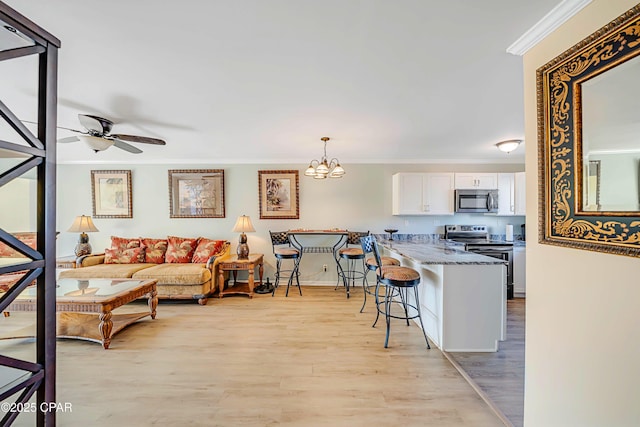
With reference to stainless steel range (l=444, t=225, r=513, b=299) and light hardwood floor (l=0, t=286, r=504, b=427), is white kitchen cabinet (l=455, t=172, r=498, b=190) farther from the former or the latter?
light hardwood floor (l=0, t=286, r=504, b=427)

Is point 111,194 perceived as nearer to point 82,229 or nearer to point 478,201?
point 82,229

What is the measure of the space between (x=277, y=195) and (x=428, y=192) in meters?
2.66

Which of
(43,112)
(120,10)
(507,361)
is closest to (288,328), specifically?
(507,361)

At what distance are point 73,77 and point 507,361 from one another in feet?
13.9

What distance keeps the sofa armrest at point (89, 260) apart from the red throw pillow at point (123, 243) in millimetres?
243

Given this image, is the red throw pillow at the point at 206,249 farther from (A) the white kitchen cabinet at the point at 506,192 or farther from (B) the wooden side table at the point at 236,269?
(A) the white kitchen cabinet at the point at 506,192

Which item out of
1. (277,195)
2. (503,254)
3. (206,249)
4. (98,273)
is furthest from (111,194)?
(503,254)

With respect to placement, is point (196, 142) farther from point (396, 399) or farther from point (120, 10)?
point (396, 399)

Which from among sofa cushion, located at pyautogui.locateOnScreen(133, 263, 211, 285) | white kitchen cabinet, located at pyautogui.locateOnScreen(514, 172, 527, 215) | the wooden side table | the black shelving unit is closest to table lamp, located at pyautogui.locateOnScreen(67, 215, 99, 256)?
sofa cushion, located at pyautogui.locateOnScreen(133, 263, 211, 285)

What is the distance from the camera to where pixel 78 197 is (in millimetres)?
4801

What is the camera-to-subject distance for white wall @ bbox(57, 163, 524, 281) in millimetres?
4758

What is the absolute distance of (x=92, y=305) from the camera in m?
2.50

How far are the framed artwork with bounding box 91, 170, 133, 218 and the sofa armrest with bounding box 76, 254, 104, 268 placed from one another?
2.85 ft

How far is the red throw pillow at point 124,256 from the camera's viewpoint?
13.8 ft
